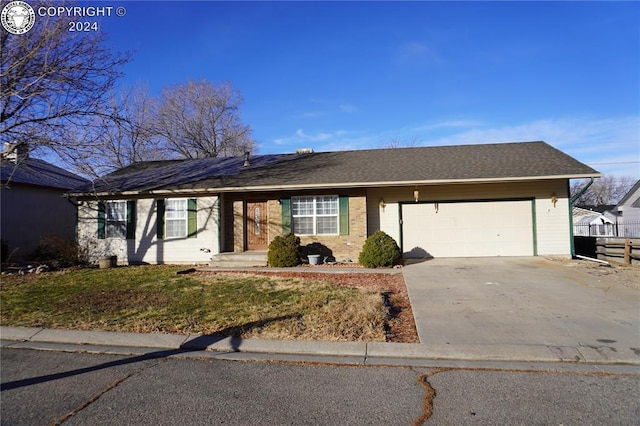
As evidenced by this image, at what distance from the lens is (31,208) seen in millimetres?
18391

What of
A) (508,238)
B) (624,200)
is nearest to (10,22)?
(508,238)

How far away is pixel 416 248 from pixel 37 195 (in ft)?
58.2

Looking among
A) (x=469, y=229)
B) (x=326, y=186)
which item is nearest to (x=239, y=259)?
(x=326, y=186)

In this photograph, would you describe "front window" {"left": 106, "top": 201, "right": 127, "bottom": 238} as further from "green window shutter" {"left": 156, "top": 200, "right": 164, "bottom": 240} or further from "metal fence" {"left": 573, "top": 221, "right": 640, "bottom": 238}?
"metal fence" {"left": 573, "top": 221, "right": 640, "bottom": 238}

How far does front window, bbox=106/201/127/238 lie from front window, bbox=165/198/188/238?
1.75m

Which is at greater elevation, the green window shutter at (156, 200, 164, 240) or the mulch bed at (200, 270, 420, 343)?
the green window shutter at (156, 200, 164, 240)

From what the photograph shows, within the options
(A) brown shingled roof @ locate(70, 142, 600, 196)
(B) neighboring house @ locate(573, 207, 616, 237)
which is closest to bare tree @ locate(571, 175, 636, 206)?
(B) neighboring house @ locate(573, 207, 616, 237)

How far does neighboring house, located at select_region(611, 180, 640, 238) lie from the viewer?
1016 inches

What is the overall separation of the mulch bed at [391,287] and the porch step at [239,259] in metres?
1.39

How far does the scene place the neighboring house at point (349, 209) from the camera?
13508 millimetres

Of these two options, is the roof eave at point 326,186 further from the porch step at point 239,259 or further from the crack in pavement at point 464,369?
the crack in pavement at point 464,369

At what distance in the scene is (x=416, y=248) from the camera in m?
14.1

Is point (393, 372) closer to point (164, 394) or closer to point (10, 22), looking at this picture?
point (164, 394)

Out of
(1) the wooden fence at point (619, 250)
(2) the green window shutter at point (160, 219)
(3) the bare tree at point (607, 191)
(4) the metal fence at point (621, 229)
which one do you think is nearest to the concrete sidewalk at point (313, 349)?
(2) the green window shutter at point (160, 219)
